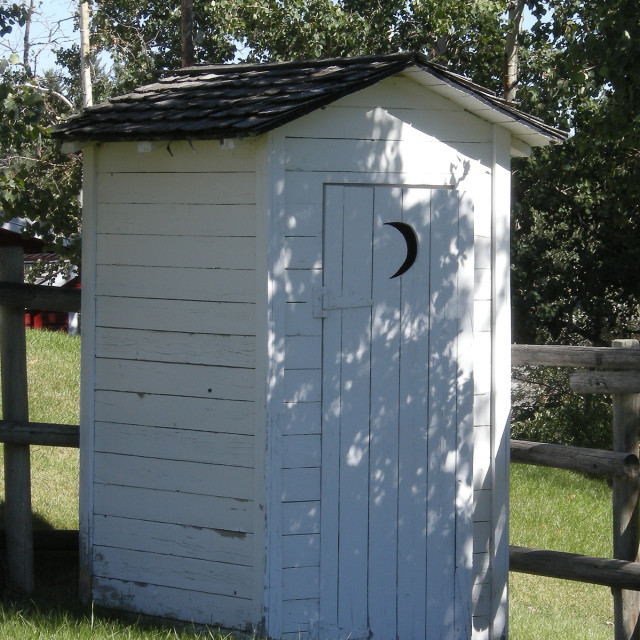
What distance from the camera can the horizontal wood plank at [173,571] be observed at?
16.1 ft

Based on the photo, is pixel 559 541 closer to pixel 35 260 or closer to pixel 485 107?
pixel 485 107

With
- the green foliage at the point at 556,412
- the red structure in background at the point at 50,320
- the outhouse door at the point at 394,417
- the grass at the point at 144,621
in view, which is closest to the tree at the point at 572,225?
→ the green foliage at the point at 556,412

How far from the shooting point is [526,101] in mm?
14430

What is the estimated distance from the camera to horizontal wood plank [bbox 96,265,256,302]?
486 cm

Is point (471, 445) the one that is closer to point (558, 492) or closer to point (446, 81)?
point (446, 81)

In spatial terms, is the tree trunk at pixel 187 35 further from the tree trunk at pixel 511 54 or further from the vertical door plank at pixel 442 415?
the vertical door plank at pixel 442 415

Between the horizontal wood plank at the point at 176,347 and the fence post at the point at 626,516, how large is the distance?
97.5 inches

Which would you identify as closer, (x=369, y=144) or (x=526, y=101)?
(x=369, y=144)

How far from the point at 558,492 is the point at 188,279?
6095 millimetres

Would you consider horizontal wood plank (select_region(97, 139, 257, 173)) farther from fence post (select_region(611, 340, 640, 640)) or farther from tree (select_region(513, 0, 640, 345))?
tree (select_region(513, 0, 640, 345))

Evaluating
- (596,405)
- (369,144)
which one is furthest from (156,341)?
(596,405)

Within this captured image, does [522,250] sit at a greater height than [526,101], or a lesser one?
lesser

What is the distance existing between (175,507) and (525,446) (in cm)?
226

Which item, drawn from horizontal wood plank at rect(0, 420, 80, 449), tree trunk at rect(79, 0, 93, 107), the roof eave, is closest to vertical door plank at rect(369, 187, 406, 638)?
the roof eave
